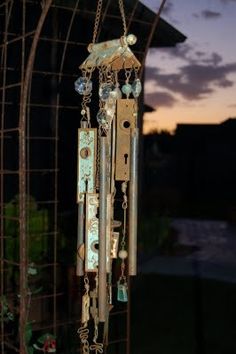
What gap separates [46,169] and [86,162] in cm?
276

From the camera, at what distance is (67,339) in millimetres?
4430

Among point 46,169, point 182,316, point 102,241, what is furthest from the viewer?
point 182,316

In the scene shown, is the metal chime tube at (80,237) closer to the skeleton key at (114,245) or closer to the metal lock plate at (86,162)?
the metal lock plate at (86,162)

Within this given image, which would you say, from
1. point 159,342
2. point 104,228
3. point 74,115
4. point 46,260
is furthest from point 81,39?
point 104,228

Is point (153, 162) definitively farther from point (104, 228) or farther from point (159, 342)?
point (104, 228)

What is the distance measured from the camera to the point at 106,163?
200cm

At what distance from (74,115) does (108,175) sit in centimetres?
574

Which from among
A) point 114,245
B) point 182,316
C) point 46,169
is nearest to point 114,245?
point 114,245

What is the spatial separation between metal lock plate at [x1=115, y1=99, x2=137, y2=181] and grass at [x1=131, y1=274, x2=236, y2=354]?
8.77 ft

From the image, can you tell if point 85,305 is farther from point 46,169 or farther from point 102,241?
point 46,169

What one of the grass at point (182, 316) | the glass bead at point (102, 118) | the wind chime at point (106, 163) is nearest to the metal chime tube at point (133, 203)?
the wind chime at point (106, 163)

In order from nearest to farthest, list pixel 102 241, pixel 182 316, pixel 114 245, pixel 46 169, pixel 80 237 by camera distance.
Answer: pixel 102 241, pixel 114 245, pixel 80 237, pixel 46 169, pixel 182 316

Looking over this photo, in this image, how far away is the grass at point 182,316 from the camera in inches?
182

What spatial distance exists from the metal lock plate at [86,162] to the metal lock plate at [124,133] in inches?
3.6
